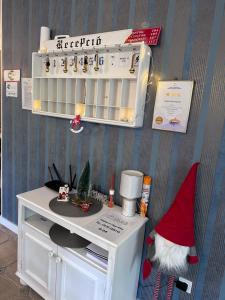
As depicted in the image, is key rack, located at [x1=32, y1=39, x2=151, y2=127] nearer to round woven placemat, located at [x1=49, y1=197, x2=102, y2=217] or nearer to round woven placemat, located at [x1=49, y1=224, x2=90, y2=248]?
round woven placemat, located at [x1=49, y1=197, x2=102, y2=217]

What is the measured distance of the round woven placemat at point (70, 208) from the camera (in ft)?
4.65

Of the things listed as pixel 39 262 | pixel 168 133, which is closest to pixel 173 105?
pixel 168 133

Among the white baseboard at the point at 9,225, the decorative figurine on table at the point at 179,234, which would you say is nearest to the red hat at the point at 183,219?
the decorative figurine on table at the point at 179,234

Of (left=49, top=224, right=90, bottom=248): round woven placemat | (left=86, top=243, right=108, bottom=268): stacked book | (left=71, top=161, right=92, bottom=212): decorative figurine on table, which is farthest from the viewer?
(left=71, top=161, right=92, bottom=212): decorative figurine on table

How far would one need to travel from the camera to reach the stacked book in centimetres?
127

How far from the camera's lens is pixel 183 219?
1.17 m

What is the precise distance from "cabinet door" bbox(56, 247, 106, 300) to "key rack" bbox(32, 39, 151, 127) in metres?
0.88

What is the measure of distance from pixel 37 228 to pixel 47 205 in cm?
20

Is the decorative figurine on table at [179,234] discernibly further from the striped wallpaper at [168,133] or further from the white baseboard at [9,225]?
the white baseboard at [9,225]

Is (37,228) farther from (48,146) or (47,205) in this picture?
(48,146)

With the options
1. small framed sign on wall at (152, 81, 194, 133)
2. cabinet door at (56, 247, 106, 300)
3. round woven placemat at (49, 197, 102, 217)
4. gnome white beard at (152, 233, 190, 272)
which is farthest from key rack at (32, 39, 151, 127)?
cabinet door at (56, 247, 106, 300)

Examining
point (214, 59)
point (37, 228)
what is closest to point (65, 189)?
point (37, 228)

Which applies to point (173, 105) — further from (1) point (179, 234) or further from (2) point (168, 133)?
(1) point (179, 234)

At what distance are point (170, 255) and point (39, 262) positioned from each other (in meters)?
0.93
